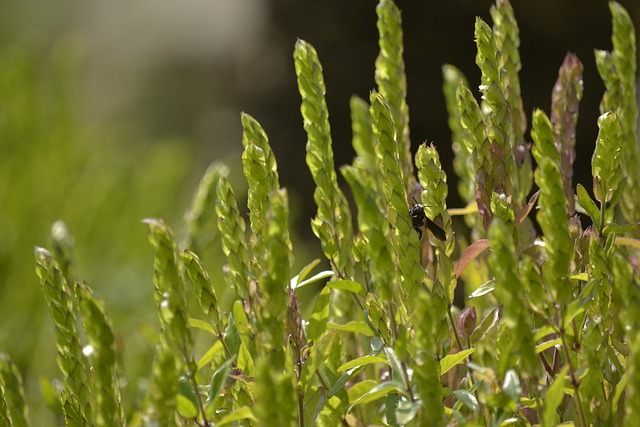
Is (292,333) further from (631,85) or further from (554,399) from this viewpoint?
(631,85)

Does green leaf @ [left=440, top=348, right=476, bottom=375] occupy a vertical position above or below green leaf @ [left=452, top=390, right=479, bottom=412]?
above

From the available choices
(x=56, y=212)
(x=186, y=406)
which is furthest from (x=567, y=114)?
(x=56, y=212)

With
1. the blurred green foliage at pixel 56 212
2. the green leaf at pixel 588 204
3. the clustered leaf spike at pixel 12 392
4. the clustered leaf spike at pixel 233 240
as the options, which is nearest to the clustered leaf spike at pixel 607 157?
the green leaf at pixel 588 204

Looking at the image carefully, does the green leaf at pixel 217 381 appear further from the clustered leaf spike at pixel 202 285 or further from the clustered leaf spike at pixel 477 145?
the clustered leaf spike at pixel 477 145

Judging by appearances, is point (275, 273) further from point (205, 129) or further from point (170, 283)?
point (205, 129)

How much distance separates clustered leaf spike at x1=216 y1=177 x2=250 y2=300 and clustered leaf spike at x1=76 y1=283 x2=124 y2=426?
0.12 meters

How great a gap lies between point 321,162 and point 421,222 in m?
A: 0.10

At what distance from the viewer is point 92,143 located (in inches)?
104

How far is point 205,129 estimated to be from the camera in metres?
3.15

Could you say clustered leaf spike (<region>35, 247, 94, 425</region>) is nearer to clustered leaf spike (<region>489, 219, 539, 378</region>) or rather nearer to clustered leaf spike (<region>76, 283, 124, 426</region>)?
clustered leaf spike (<region>76, 283, 124, 426</region>)

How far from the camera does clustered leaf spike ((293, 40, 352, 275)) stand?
1.69 feet

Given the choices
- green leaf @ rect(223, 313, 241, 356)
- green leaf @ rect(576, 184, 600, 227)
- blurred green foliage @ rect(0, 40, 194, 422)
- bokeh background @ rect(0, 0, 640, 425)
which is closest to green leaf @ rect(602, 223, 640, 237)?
green leaf @ rect(576, 184, 600, 227)

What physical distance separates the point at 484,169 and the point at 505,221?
5 centimetres

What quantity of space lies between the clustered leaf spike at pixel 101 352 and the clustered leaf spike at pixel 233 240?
0.12 metres
